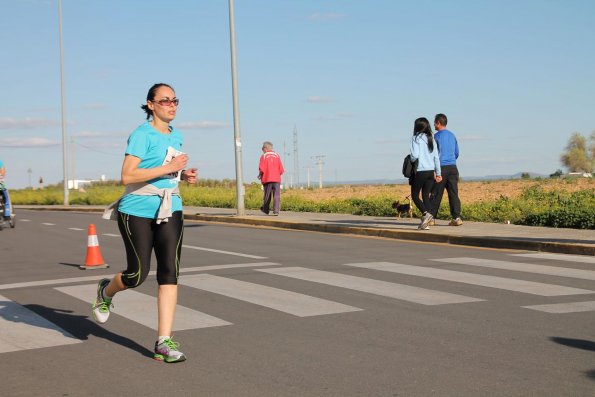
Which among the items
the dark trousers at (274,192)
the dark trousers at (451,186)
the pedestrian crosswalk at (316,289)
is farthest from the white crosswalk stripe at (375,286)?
the dark trousers at (274,192)

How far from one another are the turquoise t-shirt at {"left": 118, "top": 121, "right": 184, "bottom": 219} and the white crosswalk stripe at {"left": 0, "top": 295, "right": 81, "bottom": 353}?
54.7 inches

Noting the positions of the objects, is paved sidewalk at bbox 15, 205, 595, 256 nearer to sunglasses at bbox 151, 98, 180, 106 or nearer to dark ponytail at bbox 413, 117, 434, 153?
dark ponytail at bbox 413, 117, 434, 153

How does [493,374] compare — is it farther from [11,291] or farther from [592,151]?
[592,151]

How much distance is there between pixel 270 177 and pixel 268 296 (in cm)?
1442

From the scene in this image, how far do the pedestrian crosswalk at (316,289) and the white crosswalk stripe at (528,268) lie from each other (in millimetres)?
12

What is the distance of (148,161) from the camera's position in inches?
246

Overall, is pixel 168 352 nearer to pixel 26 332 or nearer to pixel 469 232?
pixel 26 332

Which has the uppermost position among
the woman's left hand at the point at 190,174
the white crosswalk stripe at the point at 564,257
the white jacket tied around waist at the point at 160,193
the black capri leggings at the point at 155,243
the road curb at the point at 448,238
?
the woman's left hand at the point at 190,174

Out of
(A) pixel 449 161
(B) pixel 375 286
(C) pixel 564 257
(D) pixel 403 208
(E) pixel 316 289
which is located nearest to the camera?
(E) pixel 316 289

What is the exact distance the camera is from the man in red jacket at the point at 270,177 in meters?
23.4

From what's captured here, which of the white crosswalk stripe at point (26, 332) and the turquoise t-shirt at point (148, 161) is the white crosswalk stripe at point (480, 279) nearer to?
the turquoise t-shirt at point (148, 161)

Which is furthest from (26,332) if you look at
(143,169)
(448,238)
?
(448,238)

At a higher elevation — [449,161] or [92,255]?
[449,161]

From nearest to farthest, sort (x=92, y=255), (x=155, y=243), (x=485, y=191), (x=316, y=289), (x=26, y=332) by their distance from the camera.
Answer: (x=155, y=243), (x=26, y=332), (x=316, y=289), (x=92, y=255), (x=485, y=191)
